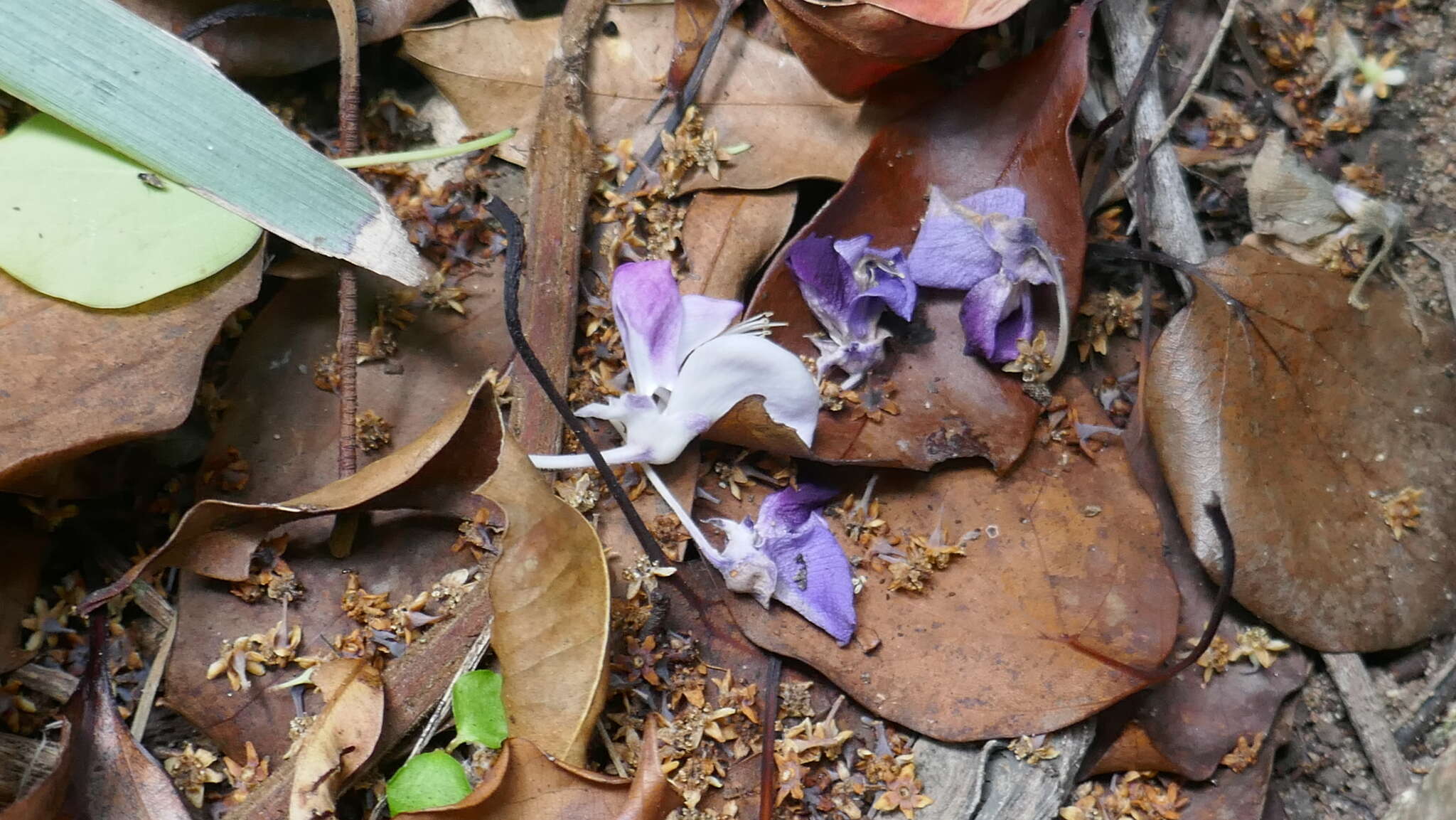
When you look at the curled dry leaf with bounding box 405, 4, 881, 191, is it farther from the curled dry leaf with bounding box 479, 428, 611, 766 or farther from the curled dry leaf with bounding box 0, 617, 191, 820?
the curled dry leaf with bounding box 0, 617, 191, 820

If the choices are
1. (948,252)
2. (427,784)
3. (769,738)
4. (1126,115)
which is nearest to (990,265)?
(948,252)

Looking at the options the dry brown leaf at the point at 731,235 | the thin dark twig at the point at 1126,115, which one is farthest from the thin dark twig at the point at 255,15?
the thin dark twig at the point at 1126,115

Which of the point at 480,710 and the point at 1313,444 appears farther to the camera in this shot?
the point at 1313,444

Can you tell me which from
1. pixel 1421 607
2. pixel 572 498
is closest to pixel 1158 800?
pixel 1421 607

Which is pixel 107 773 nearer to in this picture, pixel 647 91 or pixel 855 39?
pixel 647 91

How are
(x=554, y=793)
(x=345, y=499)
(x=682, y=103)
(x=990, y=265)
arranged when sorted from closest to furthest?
(x=554, y=793)
(x=345, y=499)
(x=990, y=265)
(x=682, y=103)

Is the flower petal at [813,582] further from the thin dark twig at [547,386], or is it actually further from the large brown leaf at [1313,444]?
the large brown leaf at [1313,444]
